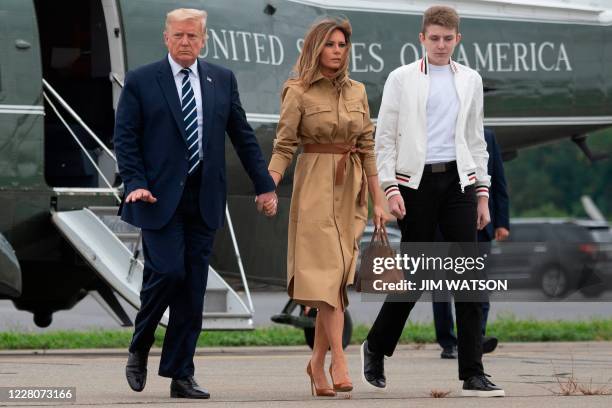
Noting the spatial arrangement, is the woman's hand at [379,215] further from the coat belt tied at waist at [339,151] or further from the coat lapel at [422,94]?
the coat lapel at [422,94]

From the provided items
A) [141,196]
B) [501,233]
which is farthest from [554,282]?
[141,196]

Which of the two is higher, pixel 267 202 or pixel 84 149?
pixel 267 202

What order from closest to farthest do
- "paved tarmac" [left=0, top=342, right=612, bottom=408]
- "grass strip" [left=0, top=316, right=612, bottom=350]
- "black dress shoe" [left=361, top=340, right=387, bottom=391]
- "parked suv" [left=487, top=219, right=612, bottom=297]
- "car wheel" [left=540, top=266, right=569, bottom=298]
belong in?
"paved tarmac" [left=0, top=342, right=612, bottom=408], "black dress shoe" [left=361, top=340, right=387, bottom=391], "grass strip" [left=0, top=316, right=612, bottom=350], "car wheel" [left=540, top=266, right=569, bottom=298], "parked suv" [left=487, top=219, right=612, bottom=297]

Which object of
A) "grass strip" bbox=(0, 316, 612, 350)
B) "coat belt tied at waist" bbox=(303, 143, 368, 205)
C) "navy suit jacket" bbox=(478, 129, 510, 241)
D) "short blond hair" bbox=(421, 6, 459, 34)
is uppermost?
"short blond hair" bbox=(421, 6, 459, 34)

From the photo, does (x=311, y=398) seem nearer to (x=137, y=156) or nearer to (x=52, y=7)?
(x=137, y=156)

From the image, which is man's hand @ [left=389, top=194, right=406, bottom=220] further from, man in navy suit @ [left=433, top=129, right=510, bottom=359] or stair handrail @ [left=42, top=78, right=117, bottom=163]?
stair handrail @ [left=42, top=78, right=117, bottom=163]

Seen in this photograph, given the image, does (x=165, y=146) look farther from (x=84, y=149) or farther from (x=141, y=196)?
(x=84, y=149)

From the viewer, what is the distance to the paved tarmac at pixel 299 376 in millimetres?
7281

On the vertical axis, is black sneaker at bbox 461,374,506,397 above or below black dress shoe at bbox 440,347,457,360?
above

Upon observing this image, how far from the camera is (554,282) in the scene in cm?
2586

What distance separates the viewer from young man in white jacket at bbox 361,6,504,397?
7.61 metres

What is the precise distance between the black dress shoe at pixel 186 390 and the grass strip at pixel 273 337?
16.7 feet

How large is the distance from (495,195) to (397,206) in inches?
150

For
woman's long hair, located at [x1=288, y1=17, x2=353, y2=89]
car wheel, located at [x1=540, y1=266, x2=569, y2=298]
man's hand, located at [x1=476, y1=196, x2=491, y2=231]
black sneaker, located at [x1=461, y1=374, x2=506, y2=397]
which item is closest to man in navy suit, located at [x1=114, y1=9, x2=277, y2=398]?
woman's long hair, located at [x1=288, y1=17, x2=353, y2=89]
